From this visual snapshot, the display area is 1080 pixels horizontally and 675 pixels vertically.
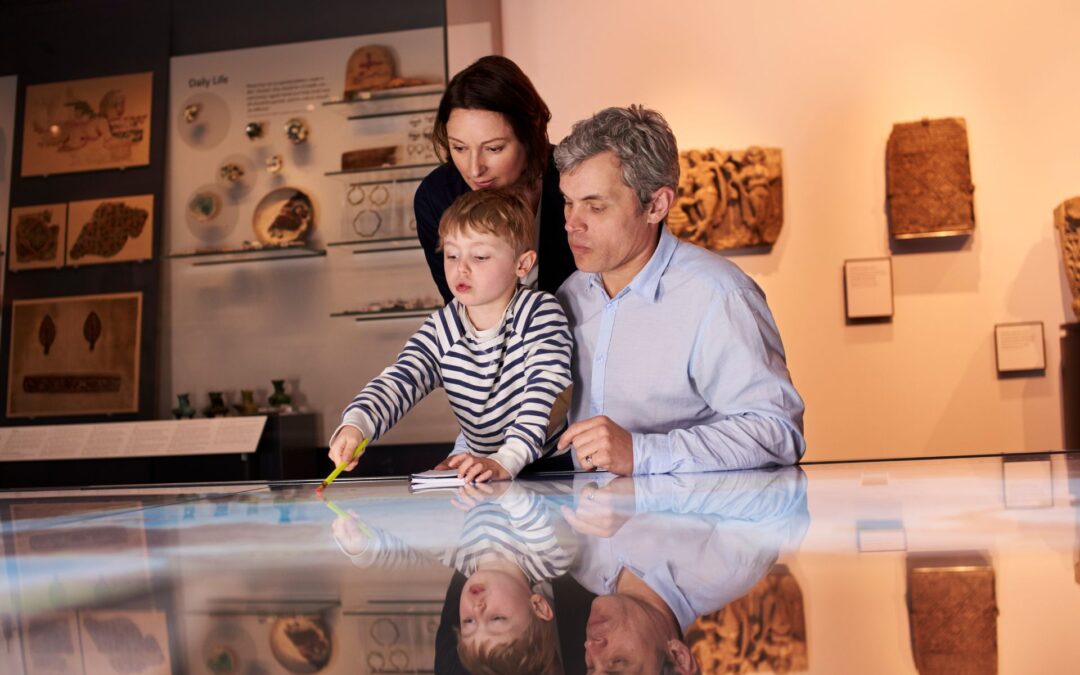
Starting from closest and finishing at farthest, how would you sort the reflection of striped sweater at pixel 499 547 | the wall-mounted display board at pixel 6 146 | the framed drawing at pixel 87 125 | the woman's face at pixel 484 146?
1. the reflection of striped sweater at pixel 499 547
2. the woman's face at pixel 484 146
3. the framed drawing at pixel 87 125
4. the wall-mounted display board at pixel 6 146

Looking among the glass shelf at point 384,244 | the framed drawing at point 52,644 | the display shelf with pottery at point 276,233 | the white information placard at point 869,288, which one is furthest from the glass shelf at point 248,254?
the framed drawing at point 52,644

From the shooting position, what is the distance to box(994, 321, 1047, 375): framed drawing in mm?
5195

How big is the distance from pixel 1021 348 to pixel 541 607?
515 centimetres

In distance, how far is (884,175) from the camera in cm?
537

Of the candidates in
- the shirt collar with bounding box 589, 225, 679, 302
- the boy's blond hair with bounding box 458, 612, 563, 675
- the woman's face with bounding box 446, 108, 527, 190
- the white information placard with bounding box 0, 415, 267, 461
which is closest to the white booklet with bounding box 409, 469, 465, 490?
the shirt collar with bounding box 589, 225, 679, 302

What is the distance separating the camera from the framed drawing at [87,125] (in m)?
5.94

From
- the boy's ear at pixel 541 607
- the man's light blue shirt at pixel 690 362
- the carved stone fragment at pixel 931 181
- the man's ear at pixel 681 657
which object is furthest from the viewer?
the carved stone fragment at pixel 931 181

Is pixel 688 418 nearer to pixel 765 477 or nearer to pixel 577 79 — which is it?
pixel 765 477

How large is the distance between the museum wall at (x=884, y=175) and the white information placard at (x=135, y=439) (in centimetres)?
263

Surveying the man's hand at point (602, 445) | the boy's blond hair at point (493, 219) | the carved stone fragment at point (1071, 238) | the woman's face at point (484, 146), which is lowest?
the man's hand at point (602, 445)

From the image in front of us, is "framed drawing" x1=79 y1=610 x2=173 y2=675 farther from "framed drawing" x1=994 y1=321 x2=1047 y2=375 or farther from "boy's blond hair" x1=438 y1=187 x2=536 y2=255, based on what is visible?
"framed drawing" x1=994 y1=321 x2=1047 y2=375

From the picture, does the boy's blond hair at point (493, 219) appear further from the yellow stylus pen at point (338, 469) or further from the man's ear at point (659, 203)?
the yellow stylus pen at point (338, 469)

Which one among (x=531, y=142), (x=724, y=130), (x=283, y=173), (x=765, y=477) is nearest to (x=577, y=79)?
(x=724, y=130)

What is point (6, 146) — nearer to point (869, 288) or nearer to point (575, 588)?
point (869, 288)
